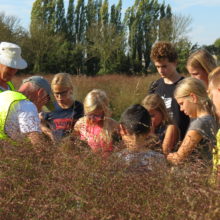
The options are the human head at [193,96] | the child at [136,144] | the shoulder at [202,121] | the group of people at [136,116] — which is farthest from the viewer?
the human head at [193,96]

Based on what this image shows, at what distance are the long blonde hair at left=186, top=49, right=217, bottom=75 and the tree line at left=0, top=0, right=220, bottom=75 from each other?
696 inches

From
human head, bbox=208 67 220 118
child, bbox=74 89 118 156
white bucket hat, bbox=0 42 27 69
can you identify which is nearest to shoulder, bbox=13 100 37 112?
child, bbox=74 89 118 156

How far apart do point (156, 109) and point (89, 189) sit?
6.80 ft

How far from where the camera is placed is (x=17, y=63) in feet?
12.2

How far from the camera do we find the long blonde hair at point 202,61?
4367 millimetres

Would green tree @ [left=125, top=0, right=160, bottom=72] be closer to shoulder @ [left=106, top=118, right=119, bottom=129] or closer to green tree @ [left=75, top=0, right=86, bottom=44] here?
green tree @ [left=75, top=0, right=86, bottom=44]

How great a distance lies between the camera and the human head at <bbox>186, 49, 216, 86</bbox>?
4.37 meters

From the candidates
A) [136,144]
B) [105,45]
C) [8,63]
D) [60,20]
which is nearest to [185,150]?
[136,144]

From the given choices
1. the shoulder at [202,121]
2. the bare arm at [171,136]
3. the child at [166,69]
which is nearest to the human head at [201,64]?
the child at [166,69]

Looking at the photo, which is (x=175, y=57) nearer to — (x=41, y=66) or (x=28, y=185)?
(x=28, y=185)

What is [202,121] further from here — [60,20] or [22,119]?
[60,20]

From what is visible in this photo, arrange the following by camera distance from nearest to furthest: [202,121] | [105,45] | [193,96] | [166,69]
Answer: [202,121] → [193,96] → [166,69] → [105,45]

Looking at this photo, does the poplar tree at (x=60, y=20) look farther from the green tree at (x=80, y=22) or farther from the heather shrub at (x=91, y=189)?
the heather shrub at (x=91, y=189)

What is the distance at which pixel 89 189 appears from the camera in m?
2.06
